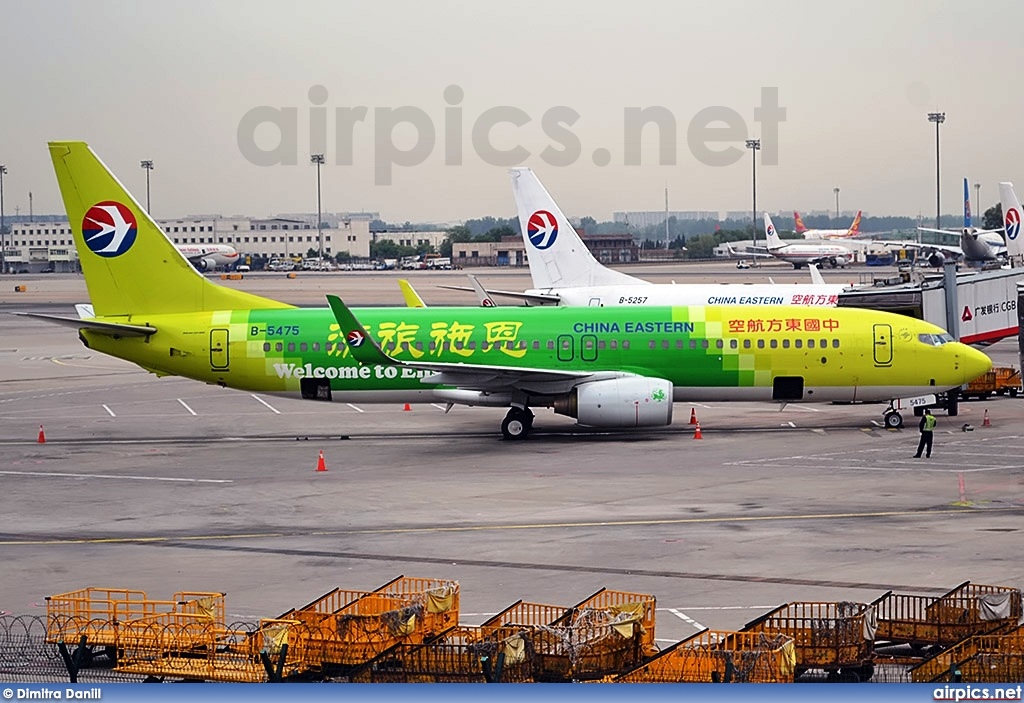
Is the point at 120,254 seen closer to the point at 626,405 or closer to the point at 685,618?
the point at 626,405

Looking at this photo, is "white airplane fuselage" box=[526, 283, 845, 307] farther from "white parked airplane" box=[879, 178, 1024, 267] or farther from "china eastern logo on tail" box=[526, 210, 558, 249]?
"white parked airplane" box=[879, 178, 1024, 267]

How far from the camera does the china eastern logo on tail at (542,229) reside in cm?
7556

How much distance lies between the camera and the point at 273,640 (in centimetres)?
2077

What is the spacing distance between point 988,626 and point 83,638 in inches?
522

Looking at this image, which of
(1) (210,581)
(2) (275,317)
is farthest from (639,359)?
(1) (210,581)

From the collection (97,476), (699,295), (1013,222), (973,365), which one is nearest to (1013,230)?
(1013,222)

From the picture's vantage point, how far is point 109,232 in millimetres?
50125

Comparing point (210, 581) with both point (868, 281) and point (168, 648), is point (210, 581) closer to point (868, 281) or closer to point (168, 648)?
point (168, 648)

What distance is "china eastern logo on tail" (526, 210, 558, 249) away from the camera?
2975 inches

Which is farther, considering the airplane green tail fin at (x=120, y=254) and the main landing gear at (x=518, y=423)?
the airplane green tail fin at (x=120, y=254)

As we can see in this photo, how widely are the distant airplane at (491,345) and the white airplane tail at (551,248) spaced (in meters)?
25.5

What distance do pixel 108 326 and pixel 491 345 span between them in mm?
12830

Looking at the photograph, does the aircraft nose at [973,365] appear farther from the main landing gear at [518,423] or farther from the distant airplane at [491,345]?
the main landing gear at [518,423]

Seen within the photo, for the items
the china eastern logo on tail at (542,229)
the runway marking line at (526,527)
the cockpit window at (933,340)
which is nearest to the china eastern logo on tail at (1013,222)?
the china eastern logo on tail at (542,229)
